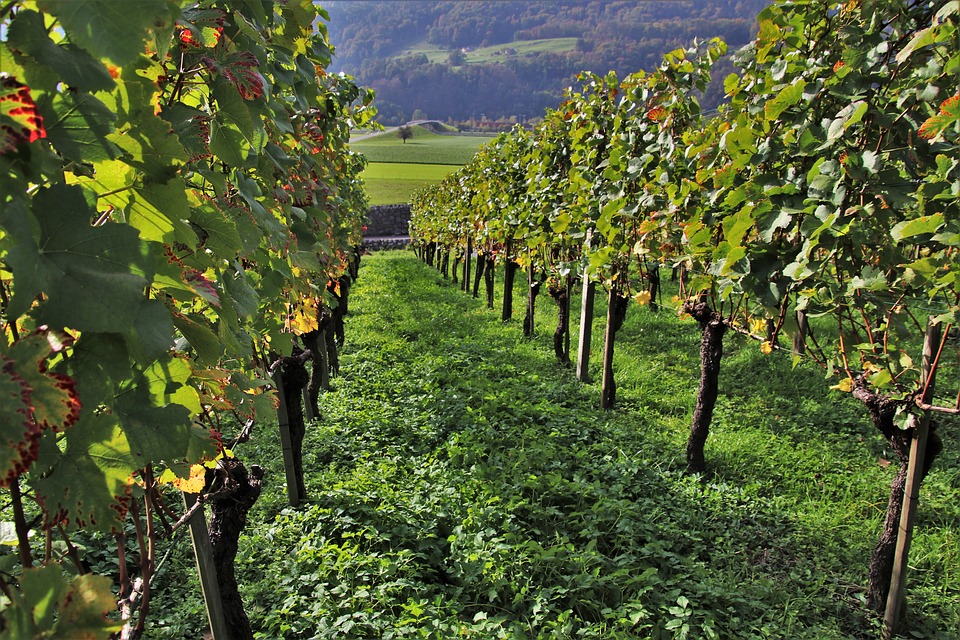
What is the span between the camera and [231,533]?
8.41ft

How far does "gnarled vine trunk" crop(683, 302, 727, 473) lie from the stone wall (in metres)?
44.4

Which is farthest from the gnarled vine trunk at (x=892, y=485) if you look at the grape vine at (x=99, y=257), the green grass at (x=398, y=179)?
the green grass at (x=398, y=179)

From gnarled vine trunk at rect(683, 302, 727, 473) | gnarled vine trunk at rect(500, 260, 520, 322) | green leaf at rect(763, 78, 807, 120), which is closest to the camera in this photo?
green leaf at rect(763, 78, 807, 120)

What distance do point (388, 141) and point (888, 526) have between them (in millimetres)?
92605

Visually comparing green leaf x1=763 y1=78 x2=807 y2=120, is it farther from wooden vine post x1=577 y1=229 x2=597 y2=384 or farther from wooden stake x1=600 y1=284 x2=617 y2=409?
wooden vine post x1=577 y1=229 x2=597 y2=384

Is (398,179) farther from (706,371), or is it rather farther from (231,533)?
(231,533)

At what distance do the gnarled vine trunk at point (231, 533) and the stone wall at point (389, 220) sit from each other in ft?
152

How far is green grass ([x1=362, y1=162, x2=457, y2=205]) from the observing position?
168ft

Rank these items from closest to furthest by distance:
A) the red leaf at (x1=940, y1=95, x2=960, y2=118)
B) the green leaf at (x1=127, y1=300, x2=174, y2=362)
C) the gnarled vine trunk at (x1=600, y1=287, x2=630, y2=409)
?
the green leaf at (x1=127, y1=300, x2=174, y2=362), the red leaf at (x1=940, y1=95, x2=960, y2=118), the gnarled vine trunk at (x1=600, y1=287, x2=630, y2=409)

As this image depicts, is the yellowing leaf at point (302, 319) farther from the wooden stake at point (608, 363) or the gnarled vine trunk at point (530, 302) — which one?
the gnarled vine trunk at point (530, 302)

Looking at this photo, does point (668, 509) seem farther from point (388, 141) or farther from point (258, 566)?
point (388, 141)

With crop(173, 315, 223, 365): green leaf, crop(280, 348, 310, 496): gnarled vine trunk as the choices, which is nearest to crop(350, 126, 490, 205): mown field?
crop(280, 348, 310, 496): gnarled vine trunk

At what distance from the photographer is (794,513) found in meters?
4.13

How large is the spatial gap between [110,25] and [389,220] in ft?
161
